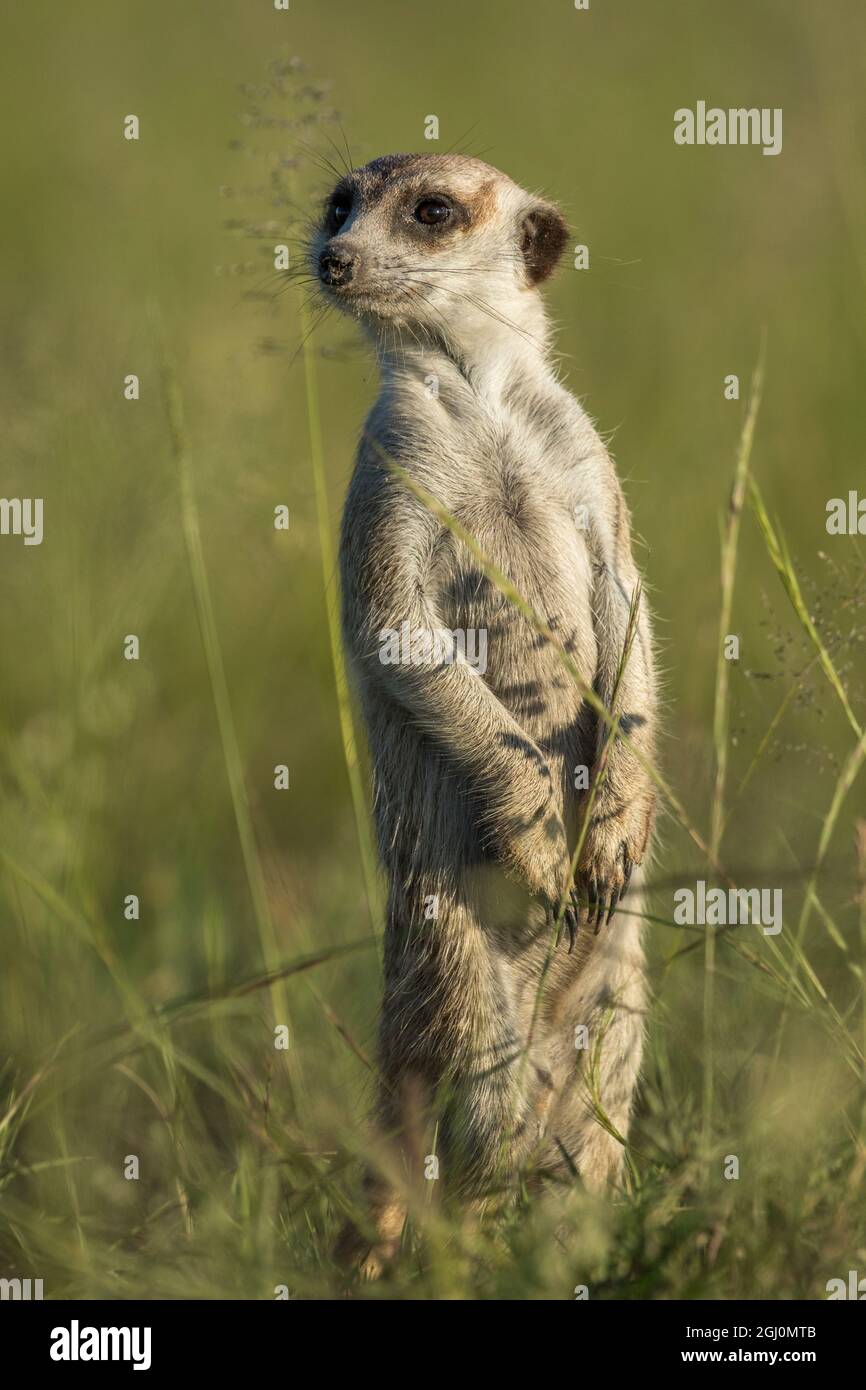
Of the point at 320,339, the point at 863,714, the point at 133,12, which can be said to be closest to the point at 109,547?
the point at 320,339

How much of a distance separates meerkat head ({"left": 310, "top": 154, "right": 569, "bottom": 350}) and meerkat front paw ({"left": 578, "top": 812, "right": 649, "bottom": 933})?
1.63m

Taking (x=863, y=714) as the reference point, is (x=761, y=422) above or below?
above

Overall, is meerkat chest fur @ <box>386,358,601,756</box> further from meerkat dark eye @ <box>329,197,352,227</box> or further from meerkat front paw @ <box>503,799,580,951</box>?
meerkat dark eye @ <box>329,197,352,227</box>

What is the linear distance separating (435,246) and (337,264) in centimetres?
38

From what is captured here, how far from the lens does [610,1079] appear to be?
14.8ft

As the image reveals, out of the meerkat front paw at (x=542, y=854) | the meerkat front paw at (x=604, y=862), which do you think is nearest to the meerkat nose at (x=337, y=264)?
the meerkat front paw at (x=542, y=854)

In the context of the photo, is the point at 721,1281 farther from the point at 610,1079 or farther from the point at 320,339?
the point at 320,339

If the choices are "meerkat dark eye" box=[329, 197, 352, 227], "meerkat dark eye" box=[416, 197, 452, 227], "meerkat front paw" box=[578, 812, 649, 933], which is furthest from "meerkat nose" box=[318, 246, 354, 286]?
"meerkat front paw" box=[578, 812, 649, 933]

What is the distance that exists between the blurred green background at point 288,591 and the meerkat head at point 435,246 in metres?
0.22

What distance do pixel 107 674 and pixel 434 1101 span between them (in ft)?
10.0

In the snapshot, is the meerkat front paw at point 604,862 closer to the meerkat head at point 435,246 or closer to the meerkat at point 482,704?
the meerkat at point 482,704

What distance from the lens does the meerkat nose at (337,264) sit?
4.46 meters

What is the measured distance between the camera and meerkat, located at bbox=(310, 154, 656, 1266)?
4.38 metres

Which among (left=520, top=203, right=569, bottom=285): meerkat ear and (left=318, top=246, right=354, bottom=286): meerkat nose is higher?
(left=520, top=203, right=569, bottom=285): meerkat ear
